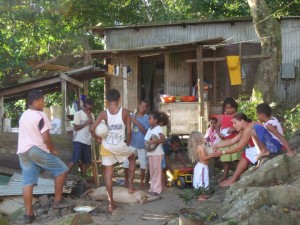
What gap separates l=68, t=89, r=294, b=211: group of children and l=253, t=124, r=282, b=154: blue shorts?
2 cm

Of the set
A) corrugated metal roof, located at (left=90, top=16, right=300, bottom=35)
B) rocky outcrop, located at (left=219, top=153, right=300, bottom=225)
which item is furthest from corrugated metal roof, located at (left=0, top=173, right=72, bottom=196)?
corrugated metal roof, located at (left=90, top=16, right=300, bottom=35)

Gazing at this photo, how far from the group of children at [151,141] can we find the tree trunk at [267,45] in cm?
333

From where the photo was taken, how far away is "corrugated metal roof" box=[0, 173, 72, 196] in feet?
24.3

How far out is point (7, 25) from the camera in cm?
1037

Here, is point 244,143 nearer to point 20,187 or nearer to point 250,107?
point 20,187

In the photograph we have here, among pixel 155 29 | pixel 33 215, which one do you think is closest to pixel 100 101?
pixel 155 29

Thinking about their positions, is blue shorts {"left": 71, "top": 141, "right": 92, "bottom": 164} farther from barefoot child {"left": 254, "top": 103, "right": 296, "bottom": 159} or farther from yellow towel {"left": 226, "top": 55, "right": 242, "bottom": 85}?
Result: yellow towel {"left": 226, "top": 55, "right": 242, "bottom": 85}

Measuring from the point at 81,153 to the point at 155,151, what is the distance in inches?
61.4

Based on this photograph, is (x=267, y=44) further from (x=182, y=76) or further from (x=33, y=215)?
(x=33, y=215)

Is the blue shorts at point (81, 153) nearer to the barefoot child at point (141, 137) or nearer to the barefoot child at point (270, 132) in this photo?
the barefoot child at point (141, 137)

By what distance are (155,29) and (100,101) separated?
6201 mm

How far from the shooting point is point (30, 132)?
6301mm

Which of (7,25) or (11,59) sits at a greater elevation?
(7,25)

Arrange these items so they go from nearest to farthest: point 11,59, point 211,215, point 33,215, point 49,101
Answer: point 211,215 < point 33,215 < point 11,59 < point 49,101
